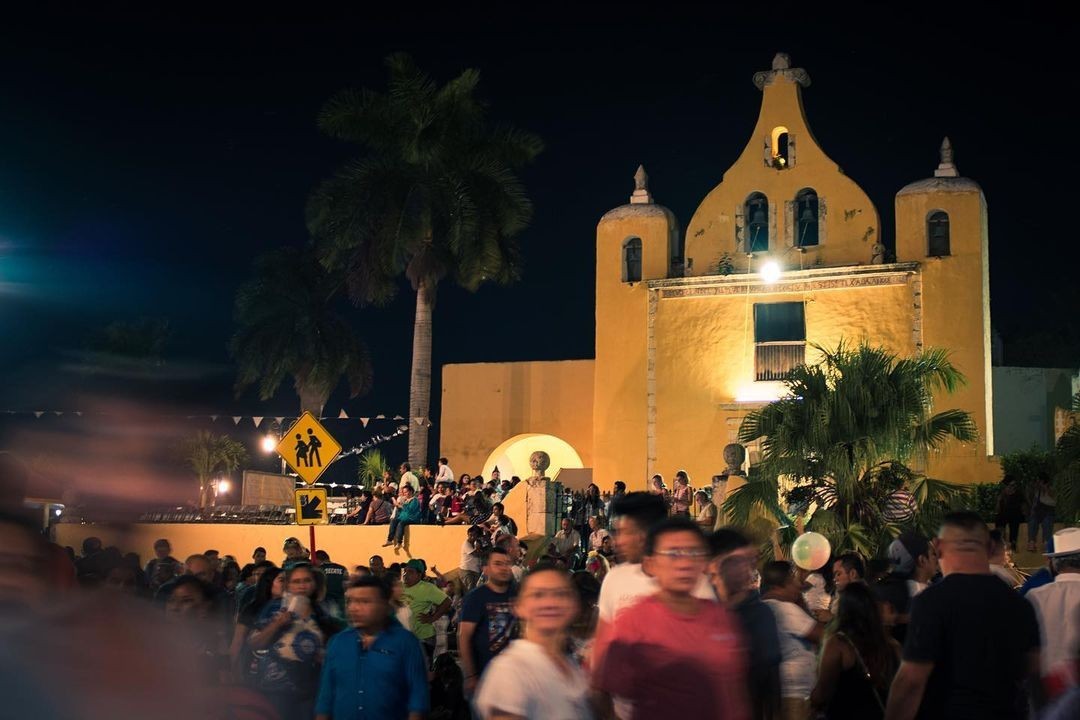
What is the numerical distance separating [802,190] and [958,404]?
625 cm

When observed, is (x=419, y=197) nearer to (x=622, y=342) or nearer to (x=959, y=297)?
(x=622, y=342)

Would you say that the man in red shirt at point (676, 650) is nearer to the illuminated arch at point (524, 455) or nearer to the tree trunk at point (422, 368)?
the tree trunk at point (422, 368)

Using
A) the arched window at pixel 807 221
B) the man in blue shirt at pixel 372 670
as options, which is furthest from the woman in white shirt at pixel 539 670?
the arched window at pixel 807 221

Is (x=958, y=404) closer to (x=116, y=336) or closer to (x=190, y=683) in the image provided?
(x=190, y=683)

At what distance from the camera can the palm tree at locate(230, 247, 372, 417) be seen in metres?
32.9

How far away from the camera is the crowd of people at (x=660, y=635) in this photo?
5180mm

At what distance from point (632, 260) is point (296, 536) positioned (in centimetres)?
1097

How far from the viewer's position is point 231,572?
46.5ft

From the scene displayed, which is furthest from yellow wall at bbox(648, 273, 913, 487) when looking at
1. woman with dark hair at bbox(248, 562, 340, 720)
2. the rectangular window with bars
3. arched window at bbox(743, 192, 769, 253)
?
woman with dark hair at bbox(248, 562, 340, 720)

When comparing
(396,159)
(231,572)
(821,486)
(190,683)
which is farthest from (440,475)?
(190,683)

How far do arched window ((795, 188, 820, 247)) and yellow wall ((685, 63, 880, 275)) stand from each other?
18 centimetres

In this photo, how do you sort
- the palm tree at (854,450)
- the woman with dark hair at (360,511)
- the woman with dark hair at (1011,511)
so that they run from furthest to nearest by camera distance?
the woman with dark hair at (360,511), the woman with dark hair at (1011,511), the palm tree at (854,450)

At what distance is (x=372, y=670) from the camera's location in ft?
23.5

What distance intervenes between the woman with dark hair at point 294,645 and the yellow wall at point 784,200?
75.2 ft
